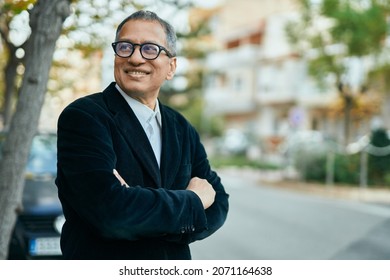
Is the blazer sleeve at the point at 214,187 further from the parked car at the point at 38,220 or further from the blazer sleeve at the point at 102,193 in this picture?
the parked car at the point at 38,220

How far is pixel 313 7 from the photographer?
19234 millimetres

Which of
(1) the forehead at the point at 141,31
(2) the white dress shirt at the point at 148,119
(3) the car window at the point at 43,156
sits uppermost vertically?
(1) the forehead at the point at 141,31

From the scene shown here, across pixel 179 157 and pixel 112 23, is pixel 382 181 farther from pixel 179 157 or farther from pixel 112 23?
pixel 179 157

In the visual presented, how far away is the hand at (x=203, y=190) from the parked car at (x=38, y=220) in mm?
3042

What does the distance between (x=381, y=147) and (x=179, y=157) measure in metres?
14.9

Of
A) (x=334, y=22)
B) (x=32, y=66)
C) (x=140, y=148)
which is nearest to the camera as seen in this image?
(x=140, y=148)

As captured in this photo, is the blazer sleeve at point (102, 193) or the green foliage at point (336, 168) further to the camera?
the green foliage at point (336, 168)

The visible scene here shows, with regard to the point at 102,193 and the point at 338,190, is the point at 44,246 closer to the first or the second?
the point at 102,193

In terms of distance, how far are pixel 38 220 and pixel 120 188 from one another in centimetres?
368

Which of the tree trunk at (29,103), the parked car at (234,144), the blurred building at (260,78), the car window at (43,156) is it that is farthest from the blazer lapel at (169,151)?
the blurred building at (260,78)

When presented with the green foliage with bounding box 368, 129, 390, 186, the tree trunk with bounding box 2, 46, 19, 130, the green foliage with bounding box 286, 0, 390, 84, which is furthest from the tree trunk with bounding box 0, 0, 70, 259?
the green foliage with bounding box 286, 0, 390, 84

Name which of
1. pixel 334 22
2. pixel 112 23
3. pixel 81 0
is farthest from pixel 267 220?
pixel 334 22

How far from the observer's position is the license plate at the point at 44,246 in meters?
5.07

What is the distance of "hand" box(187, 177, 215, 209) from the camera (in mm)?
2078
